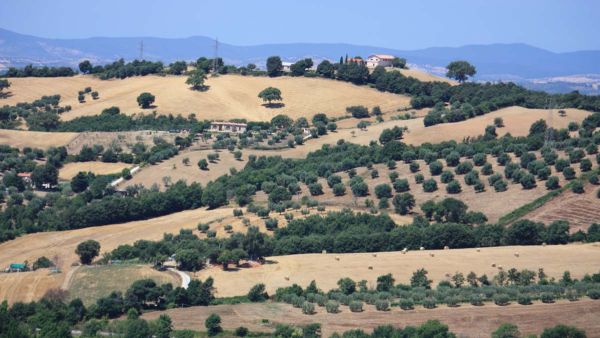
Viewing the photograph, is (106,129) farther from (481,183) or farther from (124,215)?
(481,183)

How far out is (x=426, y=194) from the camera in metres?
88.8

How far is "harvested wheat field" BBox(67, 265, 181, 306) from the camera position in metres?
61.7

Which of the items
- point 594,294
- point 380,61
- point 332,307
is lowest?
point 332,307

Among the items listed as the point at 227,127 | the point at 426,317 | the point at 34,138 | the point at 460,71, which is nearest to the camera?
the point at 426,317

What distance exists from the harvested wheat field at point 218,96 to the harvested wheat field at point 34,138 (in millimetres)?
11297

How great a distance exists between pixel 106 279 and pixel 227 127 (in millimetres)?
63455

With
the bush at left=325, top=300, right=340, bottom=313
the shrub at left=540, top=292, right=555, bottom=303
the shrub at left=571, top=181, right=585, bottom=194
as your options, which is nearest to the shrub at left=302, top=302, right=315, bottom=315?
the bush at left=325, top=300, right=340, bottom=313

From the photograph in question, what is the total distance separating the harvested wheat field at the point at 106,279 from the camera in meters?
61.7

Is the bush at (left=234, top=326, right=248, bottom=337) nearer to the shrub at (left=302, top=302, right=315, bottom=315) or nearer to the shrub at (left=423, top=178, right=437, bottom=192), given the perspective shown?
the shrub at (left=302, top=302, right=315, bottom=315)

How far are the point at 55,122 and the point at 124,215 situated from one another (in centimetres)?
4356

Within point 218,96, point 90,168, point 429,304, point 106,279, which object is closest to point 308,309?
point 429,304

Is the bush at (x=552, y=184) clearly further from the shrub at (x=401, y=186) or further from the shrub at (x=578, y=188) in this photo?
the shrub at (x=401, y=186)

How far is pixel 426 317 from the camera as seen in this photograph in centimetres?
5341

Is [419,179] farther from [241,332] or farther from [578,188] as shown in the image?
[241,332]
